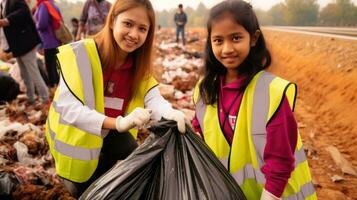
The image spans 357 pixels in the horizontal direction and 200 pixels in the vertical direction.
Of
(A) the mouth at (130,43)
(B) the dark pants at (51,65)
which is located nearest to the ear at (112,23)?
(A) the mouth at (130,43)

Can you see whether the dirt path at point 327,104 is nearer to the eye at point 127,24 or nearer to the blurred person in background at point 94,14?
the eye at point 127,24

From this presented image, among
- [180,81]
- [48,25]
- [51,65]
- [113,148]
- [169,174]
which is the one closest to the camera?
[169,174]

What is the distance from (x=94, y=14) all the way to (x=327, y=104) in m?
4.35

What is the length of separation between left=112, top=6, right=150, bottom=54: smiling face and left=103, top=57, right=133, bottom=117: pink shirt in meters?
0.17

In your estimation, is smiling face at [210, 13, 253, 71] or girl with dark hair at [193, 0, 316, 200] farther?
smiling face at [210, 13, 253, 71]

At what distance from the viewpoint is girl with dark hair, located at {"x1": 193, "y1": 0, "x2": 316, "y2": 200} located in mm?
1384

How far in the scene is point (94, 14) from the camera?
4285 mm

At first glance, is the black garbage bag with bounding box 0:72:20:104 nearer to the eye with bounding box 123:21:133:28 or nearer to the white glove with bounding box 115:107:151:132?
the eye with bounding box 123:21:133:28

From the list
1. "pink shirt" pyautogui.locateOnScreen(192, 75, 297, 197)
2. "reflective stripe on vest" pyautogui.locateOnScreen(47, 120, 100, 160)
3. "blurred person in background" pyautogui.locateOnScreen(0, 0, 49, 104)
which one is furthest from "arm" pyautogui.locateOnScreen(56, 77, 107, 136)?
"blurred person in background" pyautogui.locateOnScreen(0, 0, 49, 104)

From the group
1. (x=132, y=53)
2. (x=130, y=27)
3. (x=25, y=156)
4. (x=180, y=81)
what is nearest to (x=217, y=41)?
(x=130, y=27)

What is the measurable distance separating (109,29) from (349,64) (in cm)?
606

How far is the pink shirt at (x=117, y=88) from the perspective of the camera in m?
1.87

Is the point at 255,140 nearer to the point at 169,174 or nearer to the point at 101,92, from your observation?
the point at 169,174

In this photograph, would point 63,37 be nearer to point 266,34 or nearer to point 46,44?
point 46,44
